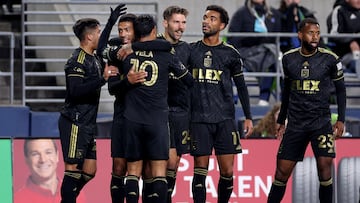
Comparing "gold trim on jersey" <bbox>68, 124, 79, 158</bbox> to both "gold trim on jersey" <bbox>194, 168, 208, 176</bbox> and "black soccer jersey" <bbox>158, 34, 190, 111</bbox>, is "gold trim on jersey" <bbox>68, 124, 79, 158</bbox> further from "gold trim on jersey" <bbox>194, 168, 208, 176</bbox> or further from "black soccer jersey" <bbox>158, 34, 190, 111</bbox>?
"gold trim on jersey" <bbox>194, 168, 208, 176</bbox>

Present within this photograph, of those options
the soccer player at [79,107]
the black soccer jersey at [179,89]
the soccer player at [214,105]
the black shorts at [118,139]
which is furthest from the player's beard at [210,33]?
the black shorts at [118,139]

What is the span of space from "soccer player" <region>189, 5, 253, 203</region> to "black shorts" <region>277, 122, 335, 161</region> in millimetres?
475

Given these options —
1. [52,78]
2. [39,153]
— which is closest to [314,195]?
[39,153]

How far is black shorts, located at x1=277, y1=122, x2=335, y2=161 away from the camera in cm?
1577

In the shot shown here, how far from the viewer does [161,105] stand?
14484 millimetres

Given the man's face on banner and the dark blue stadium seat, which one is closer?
the man's face on banner

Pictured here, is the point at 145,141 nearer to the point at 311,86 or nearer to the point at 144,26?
the point at 144,26

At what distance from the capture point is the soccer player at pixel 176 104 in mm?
→ 15641

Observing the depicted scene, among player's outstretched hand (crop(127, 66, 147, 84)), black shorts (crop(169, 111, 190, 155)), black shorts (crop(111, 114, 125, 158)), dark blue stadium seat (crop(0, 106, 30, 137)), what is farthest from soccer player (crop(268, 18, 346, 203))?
dark blue stadium seat (crop(0, 106, 30, 137))

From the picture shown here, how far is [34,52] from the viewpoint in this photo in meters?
21.9

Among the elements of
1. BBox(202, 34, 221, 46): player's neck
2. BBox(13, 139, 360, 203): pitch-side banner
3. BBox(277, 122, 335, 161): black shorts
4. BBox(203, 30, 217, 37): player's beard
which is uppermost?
BBox(203, 30, 217, 37): player's beard

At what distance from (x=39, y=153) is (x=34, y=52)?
4942 millimetres

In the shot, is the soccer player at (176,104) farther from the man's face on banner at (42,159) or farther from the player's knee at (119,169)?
the man's face on banner at (42,159)

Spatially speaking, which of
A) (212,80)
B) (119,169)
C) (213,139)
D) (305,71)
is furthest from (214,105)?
(119,169)
